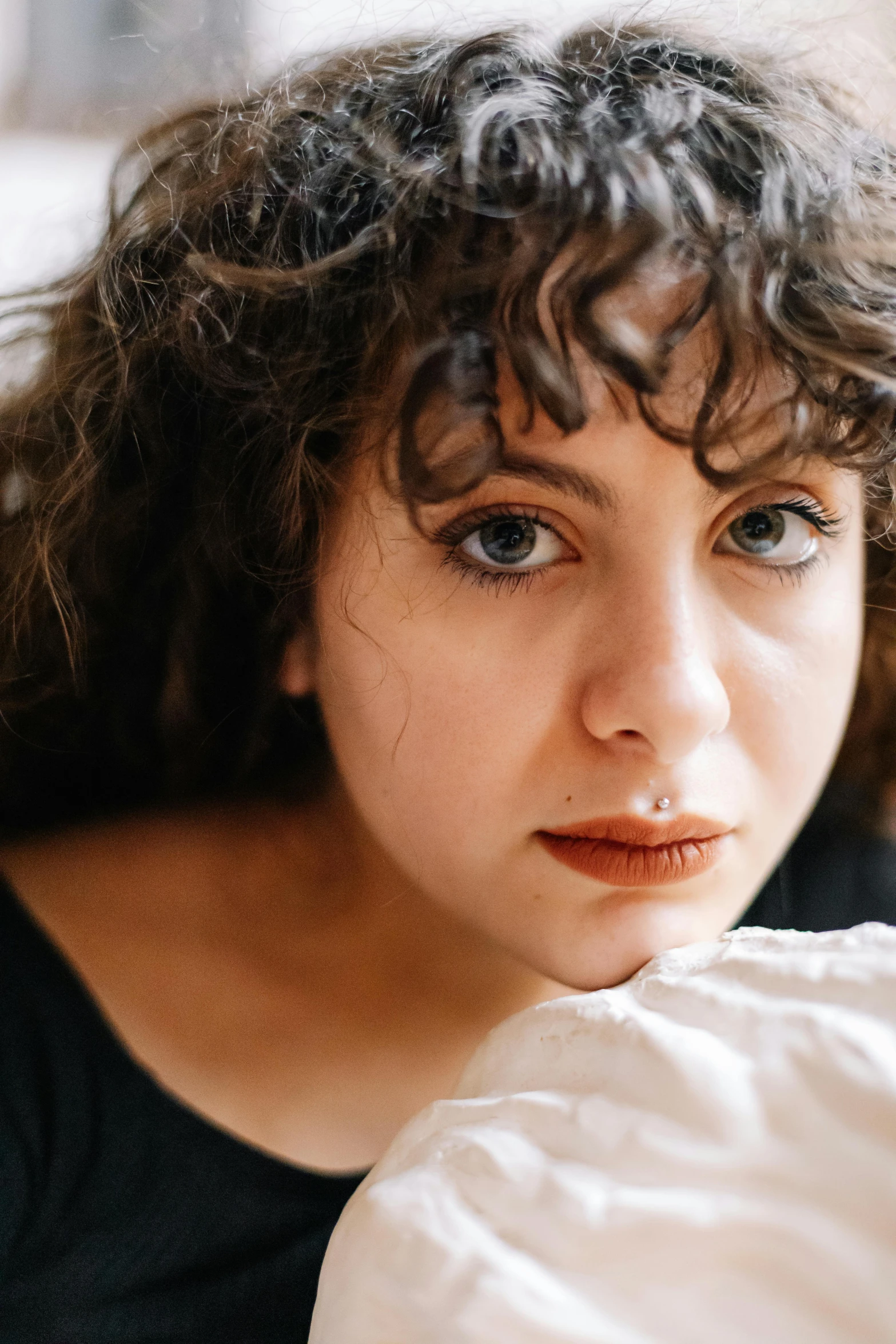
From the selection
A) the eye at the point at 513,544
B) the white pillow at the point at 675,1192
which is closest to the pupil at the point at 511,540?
the eye at the point at 513,544

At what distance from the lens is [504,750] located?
59 cm

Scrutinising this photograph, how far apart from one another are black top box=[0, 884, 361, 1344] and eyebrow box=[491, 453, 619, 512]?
38cm

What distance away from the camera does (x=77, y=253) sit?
81 cm

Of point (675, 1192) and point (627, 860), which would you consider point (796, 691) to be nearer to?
point (627, 860)

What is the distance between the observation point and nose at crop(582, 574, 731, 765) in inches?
21.3

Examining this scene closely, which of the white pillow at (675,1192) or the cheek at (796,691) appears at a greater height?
the cheek at (796,691)

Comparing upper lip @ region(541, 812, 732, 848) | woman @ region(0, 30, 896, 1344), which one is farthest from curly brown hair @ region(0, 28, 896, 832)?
upper lip @ region(541, 812, 732, 848)

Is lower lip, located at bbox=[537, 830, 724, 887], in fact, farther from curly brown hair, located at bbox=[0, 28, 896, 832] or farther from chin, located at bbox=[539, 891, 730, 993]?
curly brown hair, located at bbox=[0, 28, 896, 832]

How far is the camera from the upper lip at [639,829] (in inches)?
22.8

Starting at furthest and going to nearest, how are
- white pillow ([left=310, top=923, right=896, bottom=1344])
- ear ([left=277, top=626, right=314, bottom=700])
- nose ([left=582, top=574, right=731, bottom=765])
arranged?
ear ([left=277, top=626, right=314, bottom=700])
nose ([left=582, top=574, right=731, bottom=765])
white pillow ([left=310, top=923, right=896, bottom=1344])

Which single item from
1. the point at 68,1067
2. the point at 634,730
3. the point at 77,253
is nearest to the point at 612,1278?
the point at 634,730

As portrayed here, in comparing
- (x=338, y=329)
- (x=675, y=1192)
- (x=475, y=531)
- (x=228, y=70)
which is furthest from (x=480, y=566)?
(x=228, y=70)

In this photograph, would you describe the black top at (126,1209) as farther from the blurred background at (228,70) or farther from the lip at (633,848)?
the blurred background at (228,70)

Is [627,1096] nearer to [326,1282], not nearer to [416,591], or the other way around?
[326,1282]
